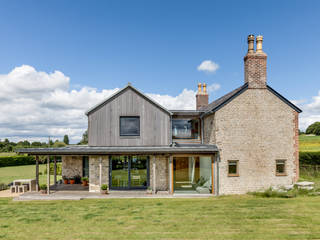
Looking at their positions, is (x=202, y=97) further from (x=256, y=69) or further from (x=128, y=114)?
(x=128, y=114)

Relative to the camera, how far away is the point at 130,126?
15414mm

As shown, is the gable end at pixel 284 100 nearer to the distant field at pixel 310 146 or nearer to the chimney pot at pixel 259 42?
the chimney pot at pixel 259 42

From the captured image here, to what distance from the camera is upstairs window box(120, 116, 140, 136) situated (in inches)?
605

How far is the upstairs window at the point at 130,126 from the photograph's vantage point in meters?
15.4

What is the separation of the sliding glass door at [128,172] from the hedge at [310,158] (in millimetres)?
18085

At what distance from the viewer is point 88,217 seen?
945cm

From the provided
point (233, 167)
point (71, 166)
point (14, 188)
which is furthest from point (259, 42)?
point (14, 188)

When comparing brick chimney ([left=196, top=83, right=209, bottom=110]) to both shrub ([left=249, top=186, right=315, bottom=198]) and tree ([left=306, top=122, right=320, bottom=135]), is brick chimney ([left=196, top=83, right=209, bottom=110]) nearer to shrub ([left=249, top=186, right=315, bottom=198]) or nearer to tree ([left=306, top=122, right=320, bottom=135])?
shrub ([left=249, top=186, right=315, bottom=198])

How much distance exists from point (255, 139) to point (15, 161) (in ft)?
137

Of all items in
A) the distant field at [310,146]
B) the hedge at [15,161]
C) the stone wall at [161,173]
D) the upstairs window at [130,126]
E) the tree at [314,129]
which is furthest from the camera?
the tree at [314,129]

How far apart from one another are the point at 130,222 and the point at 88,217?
209 cm

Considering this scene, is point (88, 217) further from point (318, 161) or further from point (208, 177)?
point (318, 161)

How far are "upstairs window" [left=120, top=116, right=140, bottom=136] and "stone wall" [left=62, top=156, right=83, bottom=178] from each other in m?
6.45

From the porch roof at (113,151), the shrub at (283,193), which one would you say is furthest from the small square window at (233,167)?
the shrub at (283,193)
